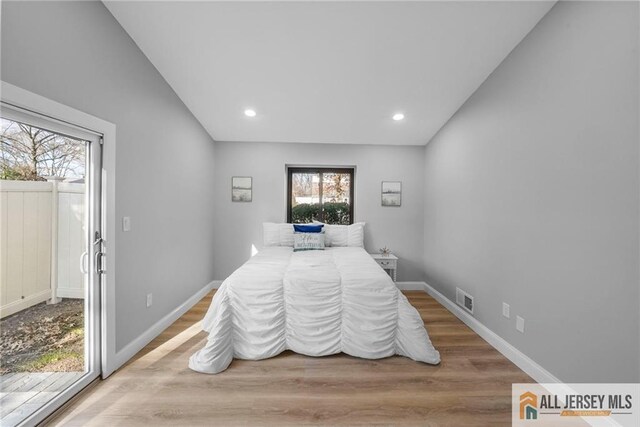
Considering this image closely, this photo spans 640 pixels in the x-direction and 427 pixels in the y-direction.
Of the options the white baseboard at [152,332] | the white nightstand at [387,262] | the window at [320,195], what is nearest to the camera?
the white baseboard at [152,332]

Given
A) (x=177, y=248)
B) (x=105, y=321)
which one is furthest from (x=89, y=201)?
(x=177, y=248)

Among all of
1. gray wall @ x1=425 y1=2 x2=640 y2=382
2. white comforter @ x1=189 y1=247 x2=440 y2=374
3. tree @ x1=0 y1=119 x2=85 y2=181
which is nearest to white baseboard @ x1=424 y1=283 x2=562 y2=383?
gray wall @ x1=425 y1=2 x2=640 y2=382

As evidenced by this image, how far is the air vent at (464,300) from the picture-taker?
2.63 metres

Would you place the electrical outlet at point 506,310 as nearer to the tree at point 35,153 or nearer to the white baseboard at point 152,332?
the white baseboard at point 152,332

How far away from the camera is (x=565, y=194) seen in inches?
64.5

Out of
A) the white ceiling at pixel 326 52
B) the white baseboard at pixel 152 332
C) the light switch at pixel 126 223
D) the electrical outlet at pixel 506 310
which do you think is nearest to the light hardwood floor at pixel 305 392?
the white baseboard at pixel 152 332

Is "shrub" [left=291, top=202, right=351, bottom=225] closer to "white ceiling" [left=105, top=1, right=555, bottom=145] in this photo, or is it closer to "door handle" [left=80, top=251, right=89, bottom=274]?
"white ceiling" [left=105, top=1, right=555, bottom=145]

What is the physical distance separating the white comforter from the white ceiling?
1.91m

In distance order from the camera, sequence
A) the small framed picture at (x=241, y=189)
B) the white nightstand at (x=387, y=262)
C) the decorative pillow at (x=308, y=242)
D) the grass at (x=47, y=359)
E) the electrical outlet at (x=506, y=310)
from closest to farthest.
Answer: the grass at (x=47, y=359)
the electrical outlet at (x=506, y=310)
the decorative pillow at (x=308, y=242)
the white nightstand at (x=387, y=262)
the small framed picture at (x=241, y=189)

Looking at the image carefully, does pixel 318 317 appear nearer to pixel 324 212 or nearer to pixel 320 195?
pixel 324 212

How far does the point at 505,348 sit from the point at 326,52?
2943mm

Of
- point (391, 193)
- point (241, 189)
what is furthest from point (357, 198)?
point (241, 189)

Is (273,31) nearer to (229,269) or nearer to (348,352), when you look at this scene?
(348,352)

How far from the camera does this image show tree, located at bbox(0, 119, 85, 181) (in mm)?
1271
